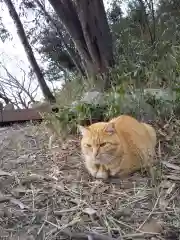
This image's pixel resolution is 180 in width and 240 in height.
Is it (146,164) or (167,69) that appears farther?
(167,69)

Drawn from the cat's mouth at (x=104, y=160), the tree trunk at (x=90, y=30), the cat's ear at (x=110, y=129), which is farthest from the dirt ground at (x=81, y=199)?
the tree trunk at (x=90, y=30)

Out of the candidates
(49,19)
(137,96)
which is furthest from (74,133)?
(49,19)

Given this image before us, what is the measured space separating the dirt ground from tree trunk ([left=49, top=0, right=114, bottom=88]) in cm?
209

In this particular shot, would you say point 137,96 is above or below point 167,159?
above

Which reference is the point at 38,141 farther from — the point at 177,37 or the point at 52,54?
the point at 52,54

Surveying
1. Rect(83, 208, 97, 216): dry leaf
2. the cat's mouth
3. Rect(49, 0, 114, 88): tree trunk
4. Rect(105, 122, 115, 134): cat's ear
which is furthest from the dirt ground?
Rect(49, 0, 114, 88): tree trunk

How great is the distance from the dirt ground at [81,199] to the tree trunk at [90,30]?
2.09m

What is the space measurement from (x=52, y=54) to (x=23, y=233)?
316 inches

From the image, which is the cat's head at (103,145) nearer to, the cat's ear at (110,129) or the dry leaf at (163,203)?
the cat's ear at (110,129)

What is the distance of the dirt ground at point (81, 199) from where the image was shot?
69.5 inches

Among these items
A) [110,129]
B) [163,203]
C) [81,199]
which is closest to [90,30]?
[110,129]

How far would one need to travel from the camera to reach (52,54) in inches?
372

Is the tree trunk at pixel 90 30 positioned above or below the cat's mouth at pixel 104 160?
above

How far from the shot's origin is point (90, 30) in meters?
4.64
